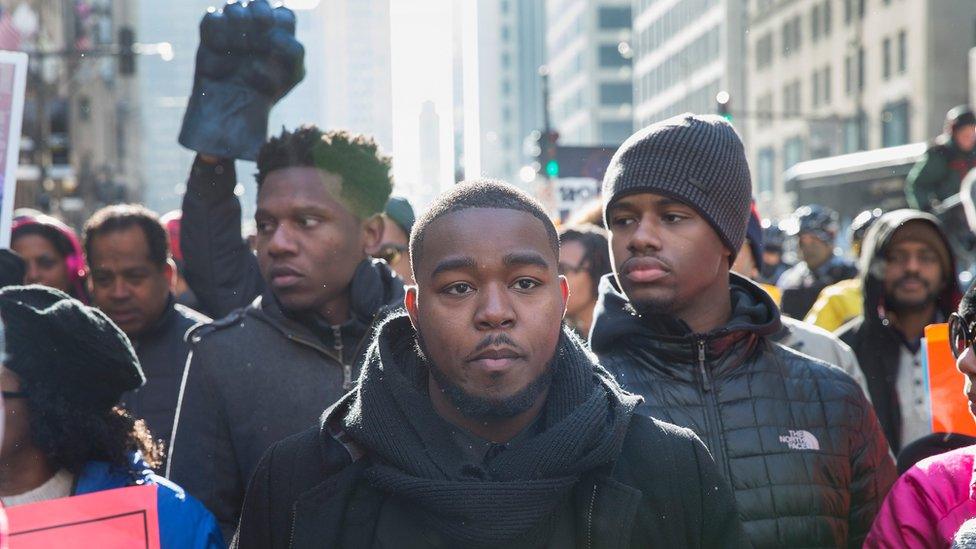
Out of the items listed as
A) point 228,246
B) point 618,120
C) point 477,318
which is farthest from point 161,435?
point 618,120

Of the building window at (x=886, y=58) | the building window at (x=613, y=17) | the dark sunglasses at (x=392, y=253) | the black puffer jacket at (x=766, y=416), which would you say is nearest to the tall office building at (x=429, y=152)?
the dark sunglasses at (x=392, y=253)

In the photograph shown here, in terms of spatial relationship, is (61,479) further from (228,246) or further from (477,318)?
→ (228,246)

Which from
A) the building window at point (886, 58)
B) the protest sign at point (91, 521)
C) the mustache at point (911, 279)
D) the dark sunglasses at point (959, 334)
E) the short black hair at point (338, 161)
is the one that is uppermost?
the building window at point (886, 58)

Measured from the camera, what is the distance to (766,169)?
71188 millimetres

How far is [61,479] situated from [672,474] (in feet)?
5.06

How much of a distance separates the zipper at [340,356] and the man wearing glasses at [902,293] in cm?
257

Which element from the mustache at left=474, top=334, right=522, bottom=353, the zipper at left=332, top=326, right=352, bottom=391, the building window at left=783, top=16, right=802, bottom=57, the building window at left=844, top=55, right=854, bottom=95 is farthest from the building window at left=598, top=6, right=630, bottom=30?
the mustache at left=474, top=334, right=522, bottom=353

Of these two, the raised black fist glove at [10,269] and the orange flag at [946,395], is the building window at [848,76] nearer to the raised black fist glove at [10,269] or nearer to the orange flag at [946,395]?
the raised black fist glove at [10,269]

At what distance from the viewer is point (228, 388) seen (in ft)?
15.3

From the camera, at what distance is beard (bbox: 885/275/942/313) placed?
21.4 feet

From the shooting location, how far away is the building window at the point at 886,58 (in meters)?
53.2

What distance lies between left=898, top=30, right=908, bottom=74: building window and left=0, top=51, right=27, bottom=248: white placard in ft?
160

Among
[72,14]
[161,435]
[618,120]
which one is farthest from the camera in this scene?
[618,120]

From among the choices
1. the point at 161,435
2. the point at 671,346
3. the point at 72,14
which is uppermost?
the point at 72,14
